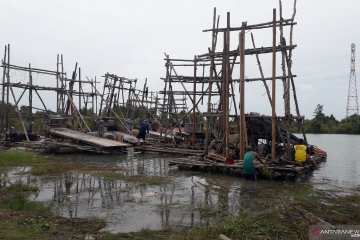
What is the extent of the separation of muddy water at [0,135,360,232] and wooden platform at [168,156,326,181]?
1.39 ft

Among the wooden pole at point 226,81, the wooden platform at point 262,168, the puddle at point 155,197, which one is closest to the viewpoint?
the puddle at point 155,197

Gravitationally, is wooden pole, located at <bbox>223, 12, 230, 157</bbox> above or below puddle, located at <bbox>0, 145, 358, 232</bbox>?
above

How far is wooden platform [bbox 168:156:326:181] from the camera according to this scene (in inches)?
549

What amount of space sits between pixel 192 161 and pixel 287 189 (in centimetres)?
517

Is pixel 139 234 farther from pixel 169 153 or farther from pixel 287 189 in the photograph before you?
pixel 169 153

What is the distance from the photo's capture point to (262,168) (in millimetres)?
14023

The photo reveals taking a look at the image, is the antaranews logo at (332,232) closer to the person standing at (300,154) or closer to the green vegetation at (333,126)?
the person standing at (300,154)

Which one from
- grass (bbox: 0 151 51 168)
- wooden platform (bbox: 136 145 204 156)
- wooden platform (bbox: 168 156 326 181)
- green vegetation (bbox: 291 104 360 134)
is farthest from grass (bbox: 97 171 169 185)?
green vegetation (bbox: 291 104 360 134)

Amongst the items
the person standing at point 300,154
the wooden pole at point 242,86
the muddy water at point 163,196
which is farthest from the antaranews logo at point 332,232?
the wooden pole at point 242,86

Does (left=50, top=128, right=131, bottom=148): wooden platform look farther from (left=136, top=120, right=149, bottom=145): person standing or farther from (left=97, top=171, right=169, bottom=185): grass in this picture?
(left=97, top=171, right=169, bottom=185): grass

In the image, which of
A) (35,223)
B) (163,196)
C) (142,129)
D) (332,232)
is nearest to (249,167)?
(163,196)

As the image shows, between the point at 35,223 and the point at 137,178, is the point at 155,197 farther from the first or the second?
Result: the point at 35,223

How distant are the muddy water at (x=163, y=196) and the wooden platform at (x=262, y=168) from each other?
423mm

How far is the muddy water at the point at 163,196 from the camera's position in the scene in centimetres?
848
